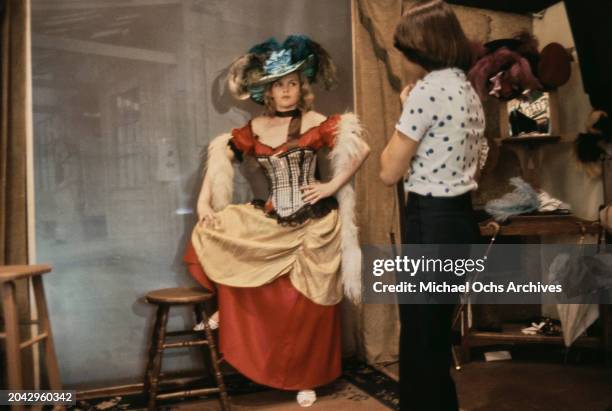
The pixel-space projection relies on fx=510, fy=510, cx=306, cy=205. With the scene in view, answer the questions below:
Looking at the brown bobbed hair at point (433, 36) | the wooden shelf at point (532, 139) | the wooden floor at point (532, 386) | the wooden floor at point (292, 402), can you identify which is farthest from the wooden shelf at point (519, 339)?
the brown bobbed hair at point (433, 36)

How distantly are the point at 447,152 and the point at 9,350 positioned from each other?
1431mm

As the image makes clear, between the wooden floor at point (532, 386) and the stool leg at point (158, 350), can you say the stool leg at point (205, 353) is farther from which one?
the wooden floor at point (532, 386)

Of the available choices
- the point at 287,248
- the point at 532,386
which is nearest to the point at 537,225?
the point at 532,386

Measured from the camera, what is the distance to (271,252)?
2008mm

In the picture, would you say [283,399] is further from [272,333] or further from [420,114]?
[420,114]

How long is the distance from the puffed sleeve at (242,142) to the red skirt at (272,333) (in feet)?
1.85

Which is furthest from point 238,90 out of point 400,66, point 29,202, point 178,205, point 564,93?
point 564,93

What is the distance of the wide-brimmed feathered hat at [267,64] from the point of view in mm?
2119

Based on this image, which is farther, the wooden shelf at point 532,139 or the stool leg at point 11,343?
the wooden shelf at point 532,139

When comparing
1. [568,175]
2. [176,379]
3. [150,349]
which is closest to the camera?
[150,349]

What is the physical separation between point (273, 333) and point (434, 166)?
1.08 metres

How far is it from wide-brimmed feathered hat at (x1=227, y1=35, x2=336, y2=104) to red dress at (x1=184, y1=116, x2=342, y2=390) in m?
0.76

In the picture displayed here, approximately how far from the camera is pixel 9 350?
1583 mm

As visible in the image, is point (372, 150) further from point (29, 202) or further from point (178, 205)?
point (29, 202)
